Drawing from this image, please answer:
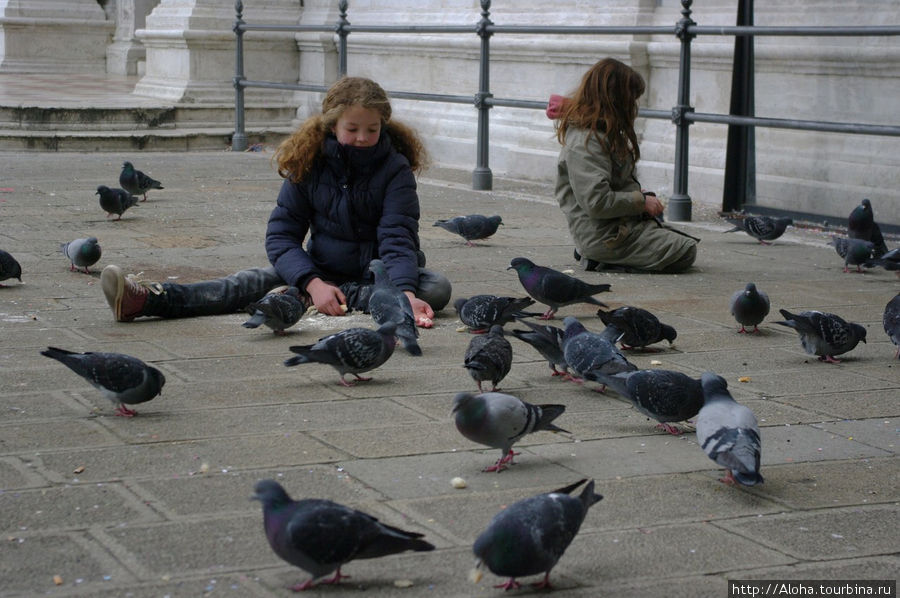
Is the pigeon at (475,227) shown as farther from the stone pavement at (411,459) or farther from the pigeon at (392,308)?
the pigeon at (392,308)

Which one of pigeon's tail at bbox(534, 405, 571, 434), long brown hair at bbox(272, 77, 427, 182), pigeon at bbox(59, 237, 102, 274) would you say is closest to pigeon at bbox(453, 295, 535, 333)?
long brown hair at bbox(272, 77, 427, 182)

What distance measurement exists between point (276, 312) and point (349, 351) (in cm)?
95

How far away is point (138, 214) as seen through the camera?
32.0 feet

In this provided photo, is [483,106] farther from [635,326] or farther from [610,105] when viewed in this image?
[635,326]

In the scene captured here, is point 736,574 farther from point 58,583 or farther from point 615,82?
point 615,82

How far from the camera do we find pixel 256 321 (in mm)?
5582

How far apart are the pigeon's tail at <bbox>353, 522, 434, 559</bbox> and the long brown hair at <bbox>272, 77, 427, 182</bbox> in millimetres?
3209

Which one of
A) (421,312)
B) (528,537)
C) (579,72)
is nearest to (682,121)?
(579,72)

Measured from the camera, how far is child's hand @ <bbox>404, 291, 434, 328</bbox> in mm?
5840

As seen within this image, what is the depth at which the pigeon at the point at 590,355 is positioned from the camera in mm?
4496

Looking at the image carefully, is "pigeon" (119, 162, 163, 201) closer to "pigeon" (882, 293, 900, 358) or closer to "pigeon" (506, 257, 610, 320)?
"pigeon" (506, 257, 610, 320)

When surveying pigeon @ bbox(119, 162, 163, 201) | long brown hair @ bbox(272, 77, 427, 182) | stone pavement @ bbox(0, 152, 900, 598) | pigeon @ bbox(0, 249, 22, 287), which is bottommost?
stone pavement @ bbox(0, 152, 900, 598)

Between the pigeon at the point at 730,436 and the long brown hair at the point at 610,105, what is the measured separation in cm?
357

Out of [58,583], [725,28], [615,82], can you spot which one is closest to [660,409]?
[58,583]
